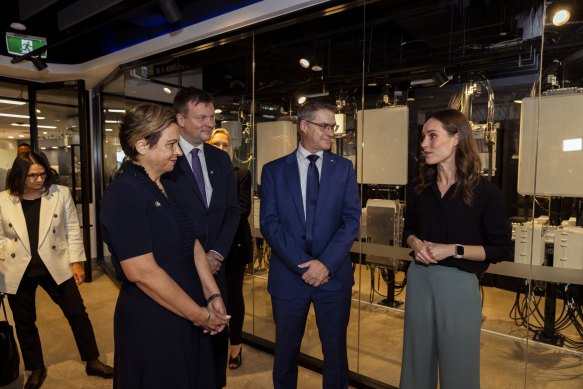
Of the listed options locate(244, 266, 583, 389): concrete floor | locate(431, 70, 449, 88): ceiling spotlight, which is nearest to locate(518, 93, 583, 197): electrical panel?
locate(431, 70, 449, 88): ceiling spotlight

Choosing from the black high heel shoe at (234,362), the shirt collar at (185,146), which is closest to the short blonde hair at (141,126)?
the shirt collar at (185,146)

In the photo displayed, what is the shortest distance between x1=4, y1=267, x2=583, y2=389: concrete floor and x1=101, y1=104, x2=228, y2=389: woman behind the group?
154 cm

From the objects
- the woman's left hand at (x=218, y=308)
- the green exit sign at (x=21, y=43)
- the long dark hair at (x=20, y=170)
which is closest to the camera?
the woman's left hand at (x=218, y=308)

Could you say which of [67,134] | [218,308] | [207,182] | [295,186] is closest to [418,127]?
[295,186]

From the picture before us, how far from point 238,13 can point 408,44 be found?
1.42m

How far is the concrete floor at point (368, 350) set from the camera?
8.07 ft

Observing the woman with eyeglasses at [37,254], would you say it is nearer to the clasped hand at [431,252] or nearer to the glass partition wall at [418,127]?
the glass partition wall at [418,127]

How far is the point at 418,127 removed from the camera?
114 inches

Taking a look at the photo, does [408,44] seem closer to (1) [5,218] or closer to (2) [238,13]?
(2) [238,13]

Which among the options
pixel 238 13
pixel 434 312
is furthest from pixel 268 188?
pixel 238 13

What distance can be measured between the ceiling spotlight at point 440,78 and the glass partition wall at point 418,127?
13 millimetres

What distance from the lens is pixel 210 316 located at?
1.51 meters

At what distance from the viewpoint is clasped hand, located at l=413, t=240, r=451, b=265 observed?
1.77m

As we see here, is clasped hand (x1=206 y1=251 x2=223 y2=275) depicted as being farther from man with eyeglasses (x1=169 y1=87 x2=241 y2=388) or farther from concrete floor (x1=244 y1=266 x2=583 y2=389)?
concrete floor (x1=244 y1=266 x2=583 y2=389)
